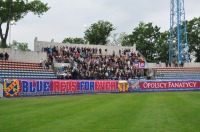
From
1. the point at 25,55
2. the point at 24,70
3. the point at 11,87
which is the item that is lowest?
the point at 11,87

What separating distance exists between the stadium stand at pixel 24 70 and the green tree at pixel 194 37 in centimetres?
5716

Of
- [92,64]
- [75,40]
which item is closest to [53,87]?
[92,64]

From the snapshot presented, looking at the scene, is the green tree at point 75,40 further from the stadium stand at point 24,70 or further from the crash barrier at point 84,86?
the stadium stand at point 24,70

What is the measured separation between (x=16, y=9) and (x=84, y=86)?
25.3 metres

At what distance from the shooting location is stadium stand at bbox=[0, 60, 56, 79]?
3934cm

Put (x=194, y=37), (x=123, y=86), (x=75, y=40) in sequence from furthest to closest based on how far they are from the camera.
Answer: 1. (x=75, y=40)
2. (x=194, y=37)
3. (x=123, y=86)

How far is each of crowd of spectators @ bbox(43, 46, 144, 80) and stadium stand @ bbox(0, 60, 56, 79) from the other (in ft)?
5.64

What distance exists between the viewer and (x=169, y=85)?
155 feet

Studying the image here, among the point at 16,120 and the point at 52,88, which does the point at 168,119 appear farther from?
the point at 52,88

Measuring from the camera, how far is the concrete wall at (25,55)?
150 ft

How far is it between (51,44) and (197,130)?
44.6 metres

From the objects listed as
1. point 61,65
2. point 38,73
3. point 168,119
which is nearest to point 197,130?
point 168,119

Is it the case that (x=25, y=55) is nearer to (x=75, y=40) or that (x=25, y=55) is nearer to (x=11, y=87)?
(x=11, y=87)

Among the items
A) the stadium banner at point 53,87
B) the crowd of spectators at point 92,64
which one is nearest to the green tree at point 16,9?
the crowd of spectators at point 92,64
